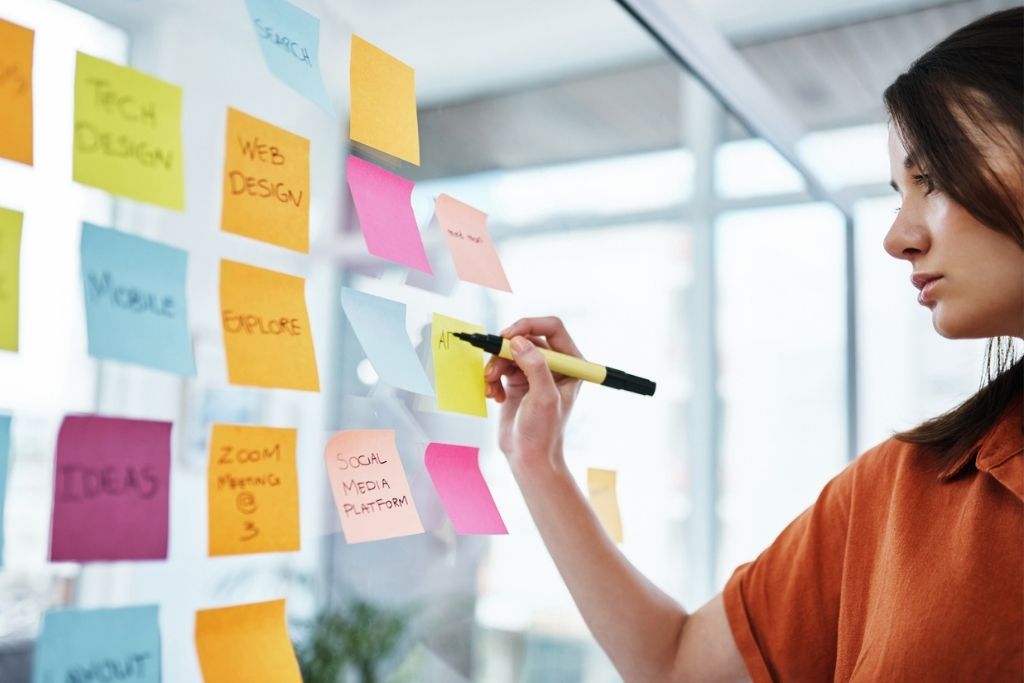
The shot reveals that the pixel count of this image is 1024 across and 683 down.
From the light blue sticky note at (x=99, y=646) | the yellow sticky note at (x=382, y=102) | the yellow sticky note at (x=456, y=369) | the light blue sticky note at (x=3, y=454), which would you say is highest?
the yellow sticky note at (x=382, y=102)

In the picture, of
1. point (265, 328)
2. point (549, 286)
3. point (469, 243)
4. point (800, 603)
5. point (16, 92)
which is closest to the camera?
point (16, 92)

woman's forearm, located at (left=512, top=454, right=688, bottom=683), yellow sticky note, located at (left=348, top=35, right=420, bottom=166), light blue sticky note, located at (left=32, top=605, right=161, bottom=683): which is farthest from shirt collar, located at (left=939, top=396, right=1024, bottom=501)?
light blue sticky note, located at (left=32, top=605, right=161, bottom=683)

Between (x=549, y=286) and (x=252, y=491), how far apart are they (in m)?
0.60

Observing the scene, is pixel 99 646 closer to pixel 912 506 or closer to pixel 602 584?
pixel 602 584

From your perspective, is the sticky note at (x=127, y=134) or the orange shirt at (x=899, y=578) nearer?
the sticky note at (x=127, y=134)

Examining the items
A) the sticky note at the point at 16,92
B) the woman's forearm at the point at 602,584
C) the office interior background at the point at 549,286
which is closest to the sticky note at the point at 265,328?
the office interior background at the point at 549,286

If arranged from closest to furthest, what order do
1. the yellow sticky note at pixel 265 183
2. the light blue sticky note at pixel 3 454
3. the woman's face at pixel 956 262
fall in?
the light blue sticky note at pixel 3 454
the yellow sticky note at pixel 265 183
the woman's face at pixel 956 262

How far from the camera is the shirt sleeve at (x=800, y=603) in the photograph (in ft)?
2.71

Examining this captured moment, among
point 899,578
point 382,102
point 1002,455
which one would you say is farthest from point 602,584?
point 382,102

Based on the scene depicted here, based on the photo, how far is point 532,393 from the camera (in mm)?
739

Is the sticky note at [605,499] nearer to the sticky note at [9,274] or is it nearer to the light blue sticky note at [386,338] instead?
the light blue sticky note at [386,338]

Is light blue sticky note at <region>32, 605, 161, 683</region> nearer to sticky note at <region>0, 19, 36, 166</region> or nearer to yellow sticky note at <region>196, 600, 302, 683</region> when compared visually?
yellow sticky note at <region>196, 600, 302, 683</region>

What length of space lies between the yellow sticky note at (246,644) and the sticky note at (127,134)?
0.23 meters

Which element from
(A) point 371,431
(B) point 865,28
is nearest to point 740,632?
(A) point 371,431
